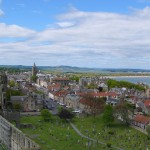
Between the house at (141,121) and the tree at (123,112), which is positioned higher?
the tree at (123,112)

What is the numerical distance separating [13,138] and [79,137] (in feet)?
38.9

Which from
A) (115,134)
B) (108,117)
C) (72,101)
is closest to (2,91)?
(108,117)

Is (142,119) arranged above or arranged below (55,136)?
above

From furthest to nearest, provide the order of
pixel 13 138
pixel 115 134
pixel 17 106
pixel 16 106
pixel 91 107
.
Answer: pixel 17 106, pixel 16 106, pixel 91 107, pixel 115 134, pixel 13 138

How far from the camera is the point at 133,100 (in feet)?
303

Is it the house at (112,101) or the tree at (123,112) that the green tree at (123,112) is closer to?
the tree at (123,112)

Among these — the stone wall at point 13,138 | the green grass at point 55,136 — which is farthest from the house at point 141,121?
the stone wall at point 13,138

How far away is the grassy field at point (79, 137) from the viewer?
47.0 metres

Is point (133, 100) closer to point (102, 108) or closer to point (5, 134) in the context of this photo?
point (102, 108)

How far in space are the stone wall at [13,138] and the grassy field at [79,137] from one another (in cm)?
376

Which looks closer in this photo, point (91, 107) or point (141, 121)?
point (141, 121)

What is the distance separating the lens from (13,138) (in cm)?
4375

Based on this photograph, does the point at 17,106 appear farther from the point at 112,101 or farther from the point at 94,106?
the point at 112,101

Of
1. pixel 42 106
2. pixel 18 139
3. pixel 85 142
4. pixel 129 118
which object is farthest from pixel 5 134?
pixel 42 106
